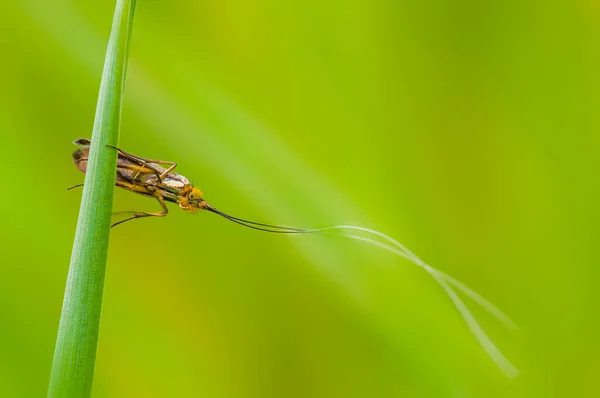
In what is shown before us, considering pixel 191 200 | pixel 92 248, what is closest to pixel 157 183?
pixel 191 200

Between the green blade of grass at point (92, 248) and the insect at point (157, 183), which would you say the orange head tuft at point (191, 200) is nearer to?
the insect at point (157, 183)

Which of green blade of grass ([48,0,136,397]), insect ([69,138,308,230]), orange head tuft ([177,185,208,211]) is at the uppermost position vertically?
insect ([69,138,308,230])

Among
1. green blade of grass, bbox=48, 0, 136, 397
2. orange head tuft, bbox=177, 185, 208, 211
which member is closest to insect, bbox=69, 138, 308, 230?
orange head tuft, bbox=177, 185, 208, 211

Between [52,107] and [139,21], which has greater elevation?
[139,21]

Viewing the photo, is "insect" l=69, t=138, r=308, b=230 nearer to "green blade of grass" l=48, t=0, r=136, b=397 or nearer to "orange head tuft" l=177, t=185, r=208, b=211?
"orange head tuft" l=177, t=185, r=208, b=211

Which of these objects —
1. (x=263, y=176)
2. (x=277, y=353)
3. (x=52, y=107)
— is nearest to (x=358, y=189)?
(x=263, y=176)

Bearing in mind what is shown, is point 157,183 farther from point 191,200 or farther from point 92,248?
point 92,248

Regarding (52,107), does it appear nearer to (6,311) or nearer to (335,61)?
(6,311)
